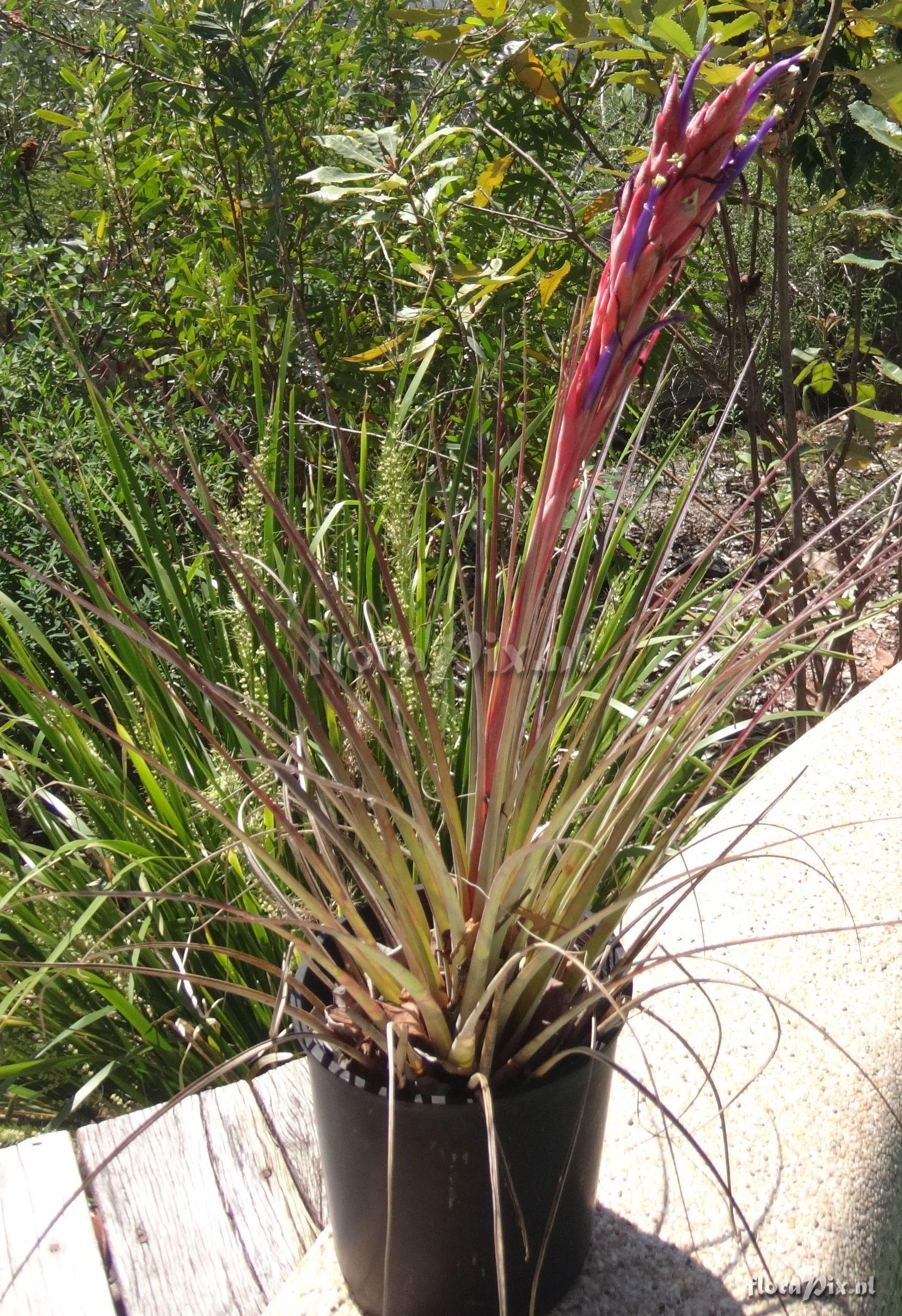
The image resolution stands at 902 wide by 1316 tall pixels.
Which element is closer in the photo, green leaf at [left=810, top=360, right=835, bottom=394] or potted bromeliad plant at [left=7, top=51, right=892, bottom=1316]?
potted bromeliad plant at [left=7, top=51, right=892, bottom=1316]

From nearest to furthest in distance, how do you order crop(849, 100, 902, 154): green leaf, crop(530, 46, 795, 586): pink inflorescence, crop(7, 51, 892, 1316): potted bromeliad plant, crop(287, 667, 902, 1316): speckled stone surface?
crop(530, 46, 795, 586): pink inflorescence < crop(7, 51, 892, 1316): potted bromeliad plant < crop(287, 667, 902, 1316): speckled stone surface < crop(849, 100, 902, 154): green leaf

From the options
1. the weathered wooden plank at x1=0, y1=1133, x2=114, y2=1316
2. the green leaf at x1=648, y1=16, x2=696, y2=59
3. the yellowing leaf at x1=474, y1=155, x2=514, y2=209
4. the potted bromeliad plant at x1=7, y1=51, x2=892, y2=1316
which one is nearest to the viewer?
the potted bromeliad plant at x1=7, y1=51, x2=892, y2=1316

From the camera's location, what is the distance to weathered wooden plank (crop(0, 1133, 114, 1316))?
98 cm

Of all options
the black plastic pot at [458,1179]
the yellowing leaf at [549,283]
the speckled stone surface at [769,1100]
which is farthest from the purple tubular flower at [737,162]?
the yellowing leaf at [549,283]

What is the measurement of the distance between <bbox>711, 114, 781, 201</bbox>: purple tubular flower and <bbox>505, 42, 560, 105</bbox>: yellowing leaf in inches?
56.8

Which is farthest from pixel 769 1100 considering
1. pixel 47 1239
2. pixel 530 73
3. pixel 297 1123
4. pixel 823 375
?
pixel 530 73

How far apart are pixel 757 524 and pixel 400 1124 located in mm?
1338

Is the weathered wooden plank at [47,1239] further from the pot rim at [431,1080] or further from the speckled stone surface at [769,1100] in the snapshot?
the pot rim at [431,1080]

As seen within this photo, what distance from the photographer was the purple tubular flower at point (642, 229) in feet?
1.72

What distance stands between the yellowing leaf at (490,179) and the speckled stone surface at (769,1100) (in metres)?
1.23

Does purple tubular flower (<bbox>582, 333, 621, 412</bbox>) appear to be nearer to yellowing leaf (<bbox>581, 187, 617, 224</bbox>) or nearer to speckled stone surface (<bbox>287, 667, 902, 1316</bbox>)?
speckled stone surface (<bbox>287, 667, 902, 1316</bbox>)

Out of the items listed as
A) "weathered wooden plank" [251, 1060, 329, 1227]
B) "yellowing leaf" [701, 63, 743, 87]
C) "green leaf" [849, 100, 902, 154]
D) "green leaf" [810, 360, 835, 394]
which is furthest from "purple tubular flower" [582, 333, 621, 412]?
"green leaf" [810, 360, 835, 394]

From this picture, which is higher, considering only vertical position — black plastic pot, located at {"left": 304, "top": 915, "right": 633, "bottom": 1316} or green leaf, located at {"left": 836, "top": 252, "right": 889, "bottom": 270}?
green leaf, located at {"left": 836, "top": 252, "right": 889, "bottom": 270}

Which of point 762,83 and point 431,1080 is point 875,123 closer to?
point 762,83
